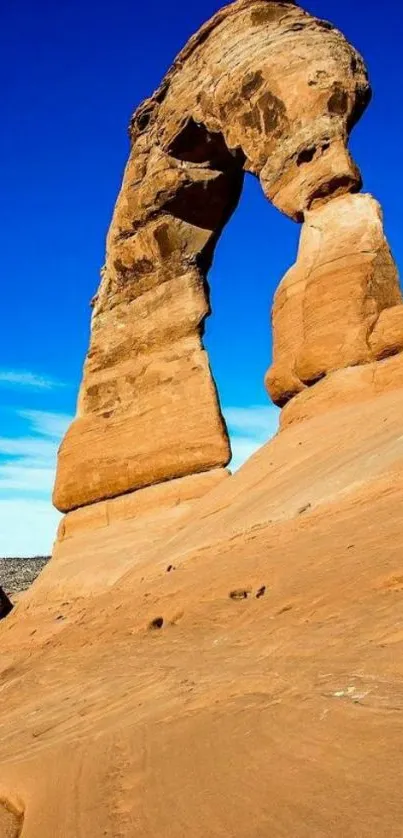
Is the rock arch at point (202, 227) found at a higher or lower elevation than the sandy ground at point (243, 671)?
higher

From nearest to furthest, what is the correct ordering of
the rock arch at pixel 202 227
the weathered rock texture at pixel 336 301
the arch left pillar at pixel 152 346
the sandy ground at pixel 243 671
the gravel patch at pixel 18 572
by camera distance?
the sandy ground at pixel 243 671
the weathered rock texture at pixel 336 301
the rock arch at pixel 202 227
the arch left pillar at pixel 152 346
the gravel patch at pixel 18 572

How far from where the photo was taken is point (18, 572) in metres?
36.3

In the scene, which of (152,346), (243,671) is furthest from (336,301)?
(243,671)

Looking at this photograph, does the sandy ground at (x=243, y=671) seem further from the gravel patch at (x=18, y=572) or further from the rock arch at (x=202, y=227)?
the gravel patch at (x=18, y=572)

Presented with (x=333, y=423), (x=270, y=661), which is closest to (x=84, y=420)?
(x=333, y=423)

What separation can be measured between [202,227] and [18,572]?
26.9 metres

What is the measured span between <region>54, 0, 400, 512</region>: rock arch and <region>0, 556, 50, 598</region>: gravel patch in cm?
1670

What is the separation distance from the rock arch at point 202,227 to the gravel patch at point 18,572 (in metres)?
16.7

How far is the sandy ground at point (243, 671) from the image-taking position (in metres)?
2.56

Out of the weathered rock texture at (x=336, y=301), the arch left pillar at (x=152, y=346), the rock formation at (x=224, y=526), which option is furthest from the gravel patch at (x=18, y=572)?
the weathered rock texture at (x=336, y=301)

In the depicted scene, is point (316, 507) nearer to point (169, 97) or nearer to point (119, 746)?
point (119, 746)

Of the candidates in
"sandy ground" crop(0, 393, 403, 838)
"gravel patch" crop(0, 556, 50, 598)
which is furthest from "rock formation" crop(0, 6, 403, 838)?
"gravel patch" crop(0, 556, 50, 598)

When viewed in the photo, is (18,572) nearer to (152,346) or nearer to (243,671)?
(152,346)

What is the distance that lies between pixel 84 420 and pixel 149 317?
2318 mm
